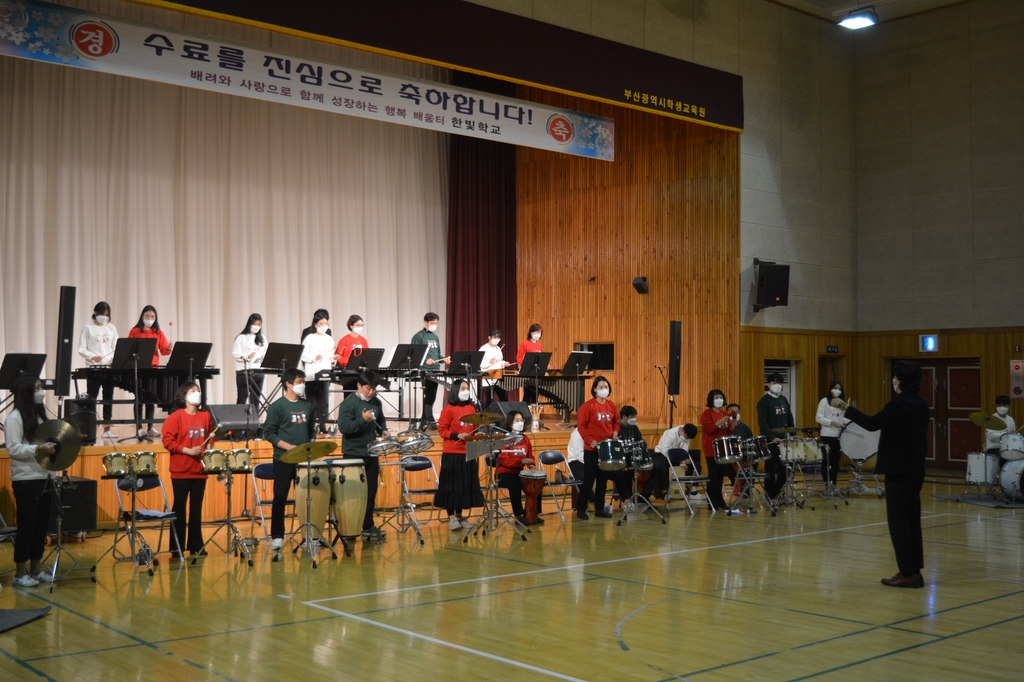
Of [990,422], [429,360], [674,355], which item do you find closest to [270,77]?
[429,360]

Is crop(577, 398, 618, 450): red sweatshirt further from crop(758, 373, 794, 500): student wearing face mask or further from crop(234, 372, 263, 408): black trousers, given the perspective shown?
crop(234, 372, 263, 408): black trousers

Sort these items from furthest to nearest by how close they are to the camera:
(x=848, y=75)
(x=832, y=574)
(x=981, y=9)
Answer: (x=848, y=75) < (x=981, y=9) < (x=832, y=574)

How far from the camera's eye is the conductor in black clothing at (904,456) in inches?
296

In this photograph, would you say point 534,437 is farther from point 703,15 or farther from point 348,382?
point 703,15

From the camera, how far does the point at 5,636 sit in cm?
614

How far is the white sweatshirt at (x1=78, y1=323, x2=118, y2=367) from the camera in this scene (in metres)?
11.8

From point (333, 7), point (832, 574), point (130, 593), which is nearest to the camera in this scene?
point (130, 593)

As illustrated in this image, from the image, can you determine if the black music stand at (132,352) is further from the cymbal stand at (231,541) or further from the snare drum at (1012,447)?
the snare drum at (1012,447)

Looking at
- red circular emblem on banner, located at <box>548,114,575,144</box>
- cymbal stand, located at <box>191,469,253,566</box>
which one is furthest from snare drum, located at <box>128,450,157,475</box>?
red circular emblem on banner, located at <box>548,114,575,144</box>

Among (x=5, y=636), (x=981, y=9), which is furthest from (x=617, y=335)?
(x=5, y=636)

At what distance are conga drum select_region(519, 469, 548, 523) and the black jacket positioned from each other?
14.6 feet

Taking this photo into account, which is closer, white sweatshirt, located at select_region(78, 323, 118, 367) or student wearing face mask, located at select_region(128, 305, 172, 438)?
student wearing face mask, located at select_region(128, 305, 172, 438)

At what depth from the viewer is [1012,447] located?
520 inches

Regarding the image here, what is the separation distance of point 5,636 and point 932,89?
55.0 ft
